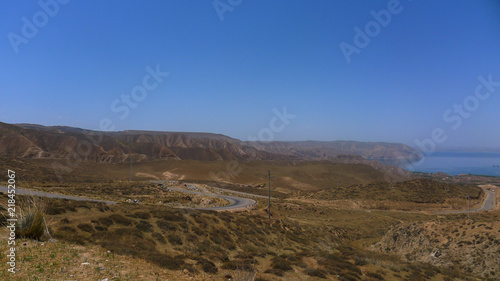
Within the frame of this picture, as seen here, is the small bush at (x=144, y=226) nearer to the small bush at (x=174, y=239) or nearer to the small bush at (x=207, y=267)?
the small bush at (x=174, y=239)

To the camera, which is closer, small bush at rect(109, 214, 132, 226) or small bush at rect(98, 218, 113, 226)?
small bush at rect(98, 218, 113, 226)

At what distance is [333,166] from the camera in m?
130

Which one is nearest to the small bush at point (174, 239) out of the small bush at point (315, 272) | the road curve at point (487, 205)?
the small bush at point (315, 272)

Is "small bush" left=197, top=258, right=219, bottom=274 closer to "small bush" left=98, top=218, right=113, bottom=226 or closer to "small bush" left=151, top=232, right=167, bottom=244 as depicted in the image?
"small bush" left=151, top=232, right=167, bottom=244

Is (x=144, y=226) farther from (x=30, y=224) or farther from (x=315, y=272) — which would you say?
(x=315, y=272)

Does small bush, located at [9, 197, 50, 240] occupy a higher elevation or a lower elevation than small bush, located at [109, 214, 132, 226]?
higher

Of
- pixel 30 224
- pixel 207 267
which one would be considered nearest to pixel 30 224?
pixel 30 224

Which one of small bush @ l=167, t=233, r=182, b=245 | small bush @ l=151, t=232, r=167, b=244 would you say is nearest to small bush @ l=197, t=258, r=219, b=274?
small bush @ l=167, t=233, r=182, b=245

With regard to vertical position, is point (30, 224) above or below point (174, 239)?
above

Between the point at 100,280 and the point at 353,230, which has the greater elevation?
the point at 100,280

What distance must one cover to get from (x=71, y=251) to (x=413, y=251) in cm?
2878

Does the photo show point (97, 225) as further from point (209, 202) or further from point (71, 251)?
point (209, 202)

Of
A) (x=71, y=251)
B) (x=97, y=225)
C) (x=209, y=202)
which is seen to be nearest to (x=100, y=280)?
(x=71, y=251)

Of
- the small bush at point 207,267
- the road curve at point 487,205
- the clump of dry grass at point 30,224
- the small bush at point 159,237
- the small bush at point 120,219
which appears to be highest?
the clump of dry grass at point 30,224
